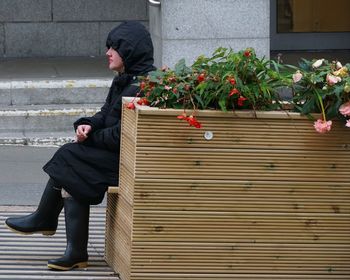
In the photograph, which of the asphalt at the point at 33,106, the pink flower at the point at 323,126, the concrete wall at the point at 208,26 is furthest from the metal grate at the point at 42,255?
the concrete wall at the point at 208,26

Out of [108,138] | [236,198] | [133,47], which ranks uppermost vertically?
[133,47]

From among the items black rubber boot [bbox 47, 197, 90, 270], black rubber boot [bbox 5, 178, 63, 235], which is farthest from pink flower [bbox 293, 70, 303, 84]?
black rubber boot [bbox 5, 178, 63, 235]

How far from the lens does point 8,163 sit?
927cm

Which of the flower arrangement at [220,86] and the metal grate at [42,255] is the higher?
the flower arrangement at [220,86]

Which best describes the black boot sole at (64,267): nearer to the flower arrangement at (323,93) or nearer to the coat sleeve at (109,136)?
the coat sleeve at (109,136)

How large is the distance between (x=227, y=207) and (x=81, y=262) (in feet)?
3.41

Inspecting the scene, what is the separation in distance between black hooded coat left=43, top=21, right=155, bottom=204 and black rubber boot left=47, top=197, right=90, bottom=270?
75 mm

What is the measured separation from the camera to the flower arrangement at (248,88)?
211 inches

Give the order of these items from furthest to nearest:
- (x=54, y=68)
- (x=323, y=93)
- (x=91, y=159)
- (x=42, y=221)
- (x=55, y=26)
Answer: (x=55, y=26), (x=54, y=68), (x=42, y=221), (x=91, y=159), (x=323, y=93)

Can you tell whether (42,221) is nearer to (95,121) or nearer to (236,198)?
(95,121)

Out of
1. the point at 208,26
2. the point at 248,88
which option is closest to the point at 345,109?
the point at 248,88

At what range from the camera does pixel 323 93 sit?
5.42m

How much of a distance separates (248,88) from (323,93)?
0.38 metres

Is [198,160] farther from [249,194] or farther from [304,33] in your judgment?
[304,33]
